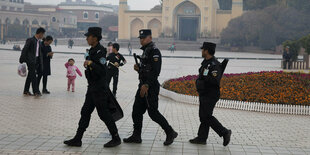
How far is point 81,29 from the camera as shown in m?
112

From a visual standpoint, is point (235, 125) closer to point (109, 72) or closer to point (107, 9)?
point (109, 72)

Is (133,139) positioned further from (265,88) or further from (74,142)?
(265,88)

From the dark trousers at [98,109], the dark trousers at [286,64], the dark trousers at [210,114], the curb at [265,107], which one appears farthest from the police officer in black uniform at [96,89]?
the dark trousers at [286,64]

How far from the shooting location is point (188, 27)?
70.4 meters

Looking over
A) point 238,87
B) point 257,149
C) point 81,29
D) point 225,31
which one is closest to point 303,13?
point 225,31

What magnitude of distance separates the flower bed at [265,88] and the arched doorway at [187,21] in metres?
57.9

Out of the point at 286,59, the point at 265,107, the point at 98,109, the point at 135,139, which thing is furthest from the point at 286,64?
the point at 98,109

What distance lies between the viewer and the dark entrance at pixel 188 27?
70000mm

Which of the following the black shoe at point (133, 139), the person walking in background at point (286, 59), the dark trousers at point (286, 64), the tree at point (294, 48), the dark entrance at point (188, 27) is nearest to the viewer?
the black shoe at point (133, 139)

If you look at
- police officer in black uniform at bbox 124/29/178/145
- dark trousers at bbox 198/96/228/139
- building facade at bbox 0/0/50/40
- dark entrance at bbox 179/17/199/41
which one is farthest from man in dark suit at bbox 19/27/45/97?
building facade at bbox 0/0/50/40

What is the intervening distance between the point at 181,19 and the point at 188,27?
1.88 m

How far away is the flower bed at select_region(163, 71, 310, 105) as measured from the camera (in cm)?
987

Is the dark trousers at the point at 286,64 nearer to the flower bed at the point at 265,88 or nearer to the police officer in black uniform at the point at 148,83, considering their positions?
the flower bed at the point at 265,88

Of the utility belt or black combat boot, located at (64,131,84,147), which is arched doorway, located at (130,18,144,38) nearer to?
the utility belt
